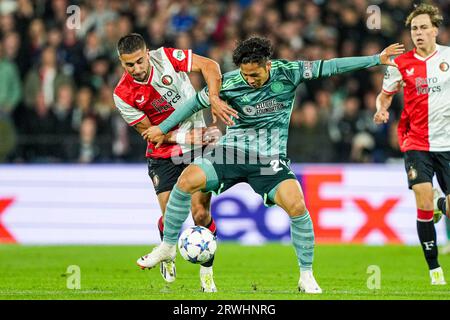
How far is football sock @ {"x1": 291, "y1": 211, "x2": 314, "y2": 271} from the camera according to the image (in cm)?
894

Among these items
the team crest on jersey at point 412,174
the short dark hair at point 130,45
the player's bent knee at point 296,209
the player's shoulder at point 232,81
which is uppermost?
the short dark hair at point 130,45

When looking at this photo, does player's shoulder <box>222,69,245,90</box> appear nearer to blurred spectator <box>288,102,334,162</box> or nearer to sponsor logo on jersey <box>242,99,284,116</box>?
sponsor logo on jersey <box>242,99,284,116</box>

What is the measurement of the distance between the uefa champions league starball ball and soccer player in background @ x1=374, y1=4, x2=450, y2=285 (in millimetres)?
2222

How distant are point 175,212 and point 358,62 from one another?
2154 mm

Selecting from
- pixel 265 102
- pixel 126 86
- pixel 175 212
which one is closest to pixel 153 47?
pixel 126 86

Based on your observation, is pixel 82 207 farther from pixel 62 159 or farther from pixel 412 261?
pixel 412 261

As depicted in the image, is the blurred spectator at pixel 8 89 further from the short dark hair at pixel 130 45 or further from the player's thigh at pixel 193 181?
the player's thigh at pixel 193 181

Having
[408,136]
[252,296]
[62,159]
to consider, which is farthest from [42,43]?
[252,296]

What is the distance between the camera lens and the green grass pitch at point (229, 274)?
9.06 meters

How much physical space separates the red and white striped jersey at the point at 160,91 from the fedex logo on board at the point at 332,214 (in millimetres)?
6006

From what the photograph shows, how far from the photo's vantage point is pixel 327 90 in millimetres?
17875

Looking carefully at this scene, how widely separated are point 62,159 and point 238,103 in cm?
817

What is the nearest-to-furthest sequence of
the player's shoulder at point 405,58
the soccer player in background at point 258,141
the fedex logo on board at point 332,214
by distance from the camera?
the soccer player in background at point 258,141 → the player's shoulder at point 405,58 → the fedex logo on board at point 332,214

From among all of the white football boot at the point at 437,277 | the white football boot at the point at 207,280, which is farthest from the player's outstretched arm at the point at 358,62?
the white football boot at the point at 437,277
